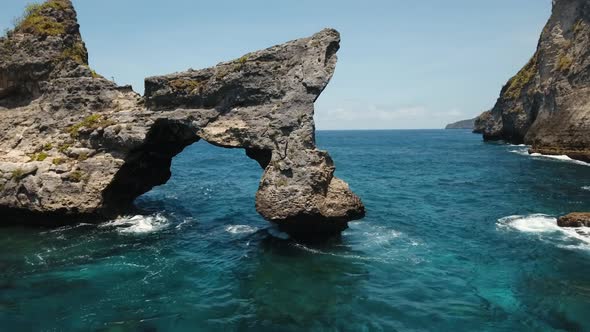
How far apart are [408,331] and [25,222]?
23.7m

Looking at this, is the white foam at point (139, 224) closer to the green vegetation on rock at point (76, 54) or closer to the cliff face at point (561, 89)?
the green vegetation on rock at point (76, 54)

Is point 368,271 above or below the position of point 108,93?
below

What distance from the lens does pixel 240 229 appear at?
27156 mm

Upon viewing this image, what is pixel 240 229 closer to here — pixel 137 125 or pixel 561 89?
pixel 137 125

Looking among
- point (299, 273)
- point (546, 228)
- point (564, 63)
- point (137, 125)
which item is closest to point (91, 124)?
point (137, 125)

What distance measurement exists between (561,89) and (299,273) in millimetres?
63451

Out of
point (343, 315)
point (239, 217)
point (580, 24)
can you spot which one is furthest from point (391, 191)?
point (580, 24)

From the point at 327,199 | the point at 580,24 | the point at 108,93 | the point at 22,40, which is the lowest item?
the point at 327,199

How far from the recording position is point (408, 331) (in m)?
14.7

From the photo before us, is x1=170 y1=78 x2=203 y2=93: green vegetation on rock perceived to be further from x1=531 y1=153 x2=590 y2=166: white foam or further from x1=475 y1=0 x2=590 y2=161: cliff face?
x1=475 y1=0 x2=590 y2=161: cliff face

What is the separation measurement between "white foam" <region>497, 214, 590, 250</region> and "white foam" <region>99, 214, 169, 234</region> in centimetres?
2217

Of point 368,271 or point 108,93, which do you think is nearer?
point 368,271

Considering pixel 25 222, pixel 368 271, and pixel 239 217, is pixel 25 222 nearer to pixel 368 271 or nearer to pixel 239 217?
pixel 239 217

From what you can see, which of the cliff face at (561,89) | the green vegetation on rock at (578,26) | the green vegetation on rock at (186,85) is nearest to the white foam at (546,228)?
the green vegetation on rock at (186,85)
